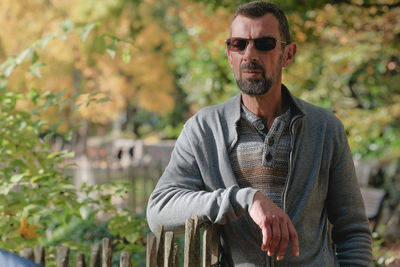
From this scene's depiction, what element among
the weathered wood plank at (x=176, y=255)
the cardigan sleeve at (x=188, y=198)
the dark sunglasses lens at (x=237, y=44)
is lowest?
the weathered wood plank at (x=176, y=255)

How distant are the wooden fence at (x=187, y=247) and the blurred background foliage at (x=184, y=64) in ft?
3.17

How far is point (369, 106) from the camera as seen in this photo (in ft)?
40.8

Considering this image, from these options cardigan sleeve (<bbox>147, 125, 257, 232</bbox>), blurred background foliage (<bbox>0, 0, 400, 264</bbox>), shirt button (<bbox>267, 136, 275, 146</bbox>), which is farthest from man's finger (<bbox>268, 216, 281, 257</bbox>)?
Answer: blurred background foliage (<bbox>0, 0, 400, 264</bbox>)

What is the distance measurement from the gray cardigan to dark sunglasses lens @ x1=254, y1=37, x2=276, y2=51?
26 cm

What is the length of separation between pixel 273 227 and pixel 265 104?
60 cm

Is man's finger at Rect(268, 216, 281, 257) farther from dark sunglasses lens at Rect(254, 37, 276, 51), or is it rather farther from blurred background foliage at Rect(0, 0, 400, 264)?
blurred background foliage at Rect(0, 0, 400, 264)

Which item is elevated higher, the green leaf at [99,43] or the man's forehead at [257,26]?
the man's forehead at [257,26]

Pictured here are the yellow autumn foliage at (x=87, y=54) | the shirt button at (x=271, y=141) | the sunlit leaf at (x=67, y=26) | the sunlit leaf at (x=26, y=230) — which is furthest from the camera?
the yellow autumn foliage at (x=87, y=54)

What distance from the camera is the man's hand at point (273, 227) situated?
1994mm

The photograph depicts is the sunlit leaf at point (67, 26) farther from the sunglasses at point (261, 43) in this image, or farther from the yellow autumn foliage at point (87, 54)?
the yellow autumn foliage at point (87, 54)

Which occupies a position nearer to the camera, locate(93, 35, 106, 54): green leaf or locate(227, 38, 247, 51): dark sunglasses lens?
locate(227, 38, 247, 51): dark sunglasses lens

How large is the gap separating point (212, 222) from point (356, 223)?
0.65m

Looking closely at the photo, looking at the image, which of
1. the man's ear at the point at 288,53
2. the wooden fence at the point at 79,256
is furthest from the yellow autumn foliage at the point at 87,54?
the wooden fence at the point at 79,256

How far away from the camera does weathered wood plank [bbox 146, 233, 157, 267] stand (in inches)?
83.0
